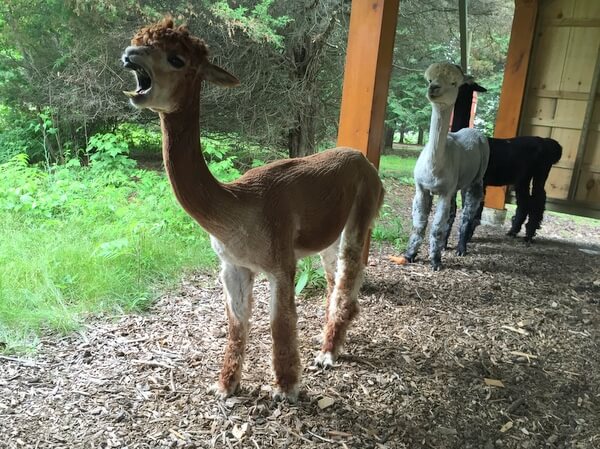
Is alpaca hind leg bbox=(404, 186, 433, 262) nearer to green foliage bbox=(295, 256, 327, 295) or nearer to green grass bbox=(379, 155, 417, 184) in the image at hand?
green foliage bbox=(295, 256, 327, 295)

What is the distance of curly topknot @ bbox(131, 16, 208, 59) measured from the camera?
179cm

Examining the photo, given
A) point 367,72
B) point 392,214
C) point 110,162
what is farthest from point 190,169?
point 392,214

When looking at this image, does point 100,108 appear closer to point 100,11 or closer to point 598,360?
point 100,11

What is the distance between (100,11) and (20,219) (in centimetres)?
289

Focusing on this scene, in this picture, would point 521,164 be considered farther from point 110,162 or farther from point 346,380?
point 110,162

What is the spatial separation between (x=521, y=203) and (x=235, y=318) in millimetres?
Answer: 4783

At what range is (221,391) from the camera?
253 cm

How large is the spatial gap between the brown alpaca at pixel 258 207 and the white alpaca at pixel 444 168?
1619mm

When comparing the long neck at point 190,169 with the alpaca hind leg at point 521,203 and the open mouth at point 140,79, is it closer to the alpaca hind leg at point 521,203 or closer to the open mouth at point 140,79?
the open mouth at point 140,79

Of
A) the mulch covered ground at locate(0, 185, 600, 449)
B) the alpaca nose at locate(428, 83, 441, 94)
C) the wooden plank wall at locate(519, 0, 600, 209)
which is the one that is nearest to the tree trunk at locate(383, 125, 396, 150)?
the wooden plank wall at locate(519, 0, 600, 209)

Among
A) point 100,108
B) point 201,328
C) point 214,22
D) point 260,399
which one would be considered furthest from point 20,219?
point 260,399

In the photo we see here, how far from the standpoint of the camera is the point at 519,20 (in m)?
6.33

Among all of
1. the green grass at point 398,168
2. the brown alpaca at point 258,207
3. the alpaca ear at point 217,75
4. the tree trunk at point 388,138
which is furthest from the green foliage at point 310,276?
the tree trunk at point 388,138

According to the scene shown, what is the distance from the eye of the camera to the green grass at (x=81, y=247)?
10.6 feet
